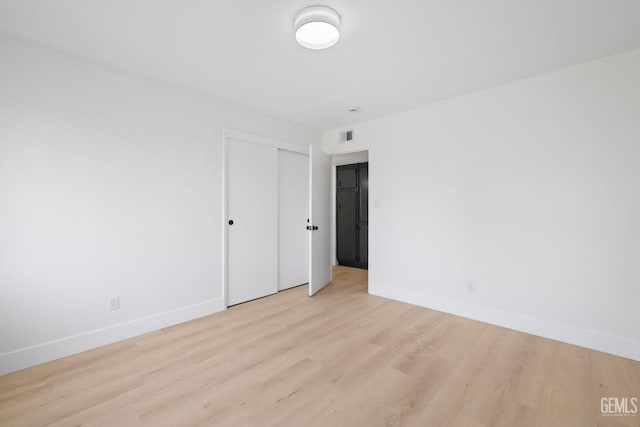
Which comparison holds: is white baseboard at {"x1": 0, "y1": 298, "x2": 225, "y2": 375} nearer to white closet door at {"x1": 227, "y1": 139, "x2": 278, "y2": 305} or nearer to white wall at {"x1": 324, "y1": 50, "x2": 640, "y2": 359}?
white closet door at {"x1": 227, "y1": 139, "x2": 278, "y2": 305}

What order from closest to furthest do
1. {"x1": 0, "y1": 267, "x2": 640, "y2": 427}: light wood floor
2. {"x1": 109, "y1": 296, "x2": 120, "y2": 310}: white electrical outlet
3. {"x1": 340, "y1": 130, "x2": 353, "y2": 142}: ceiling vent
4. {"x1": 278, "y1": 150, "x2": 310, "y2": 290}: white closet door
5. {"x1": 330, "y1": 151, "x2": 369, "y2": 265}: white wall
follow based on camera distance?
{"x1": 0, "y1": 267, "x2": 640, "y2": 427}: light wood floor → {"x1": 109, "y1": 296, "x2": 120, "y2": 310}: white electrical outlet → {"x1": 278, "y1": 150, "x2": 310, "y2": 290}: white closet door → {"x1": 340, "y1": 130, "x2": 353, "y2": 142}: ceiling vent → {"x1": 330, "y1": 151, "x2": 369, "y2": 265}: white wall

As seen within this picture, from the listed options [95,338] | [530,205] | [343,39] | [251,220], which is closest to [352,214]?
[251,220]

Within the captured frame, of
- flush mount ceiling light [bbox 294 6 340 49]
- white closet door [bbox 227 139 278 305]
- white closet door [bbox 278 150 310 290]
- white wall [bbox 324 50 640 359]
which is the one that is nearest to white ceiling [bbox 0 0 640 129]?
flush mount ceiling light [bbox 294 6 340 49]

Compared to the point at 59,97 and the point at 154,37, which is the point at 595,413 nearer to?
the point at 154,37

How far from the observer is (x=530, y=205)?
261 centimetres

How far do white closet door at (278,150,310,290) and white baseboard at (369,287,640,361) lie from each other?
1.56 m

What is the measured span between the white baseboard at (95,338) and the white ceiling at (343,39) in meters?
2.35

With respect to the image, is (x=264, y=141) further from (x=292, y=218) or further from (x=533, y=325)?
(x=533, y=325)

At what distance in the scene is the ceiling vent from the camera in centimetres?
409

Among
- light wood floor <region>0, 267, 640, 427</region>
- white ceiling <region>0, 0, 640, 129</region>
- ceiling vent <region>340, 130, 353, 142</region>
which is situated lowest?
light wood floor <region>0, 267, 640, 427</region>

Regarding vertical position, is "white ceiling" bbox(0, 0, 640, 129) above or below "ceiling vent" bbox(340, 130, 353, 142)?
above

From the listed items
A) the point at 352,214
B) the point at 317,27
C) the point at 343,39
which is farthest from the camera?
the point at 352,214

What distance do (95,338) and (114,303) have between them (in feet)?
0.98

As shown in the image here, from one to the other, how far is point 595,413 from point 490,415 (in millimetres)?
628
